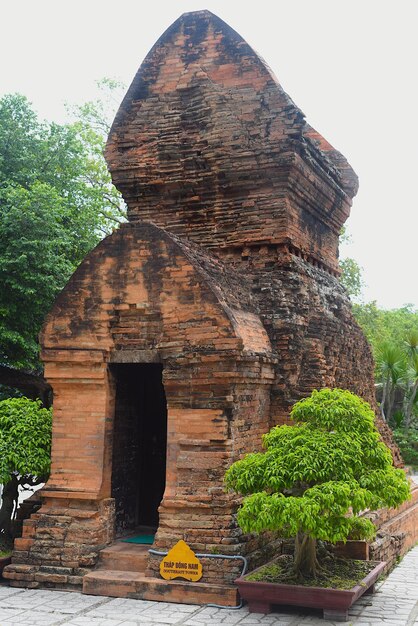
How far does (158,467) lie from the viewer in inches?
374

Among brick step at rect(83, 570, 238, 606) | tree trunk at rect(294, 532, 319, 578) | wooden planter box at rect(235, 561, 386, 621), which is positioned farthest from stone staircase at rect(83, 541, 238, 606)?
tree trunk at rect(294, 532, 319, 578)

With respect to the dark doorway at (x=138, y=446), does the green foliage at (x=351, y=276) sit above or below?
above

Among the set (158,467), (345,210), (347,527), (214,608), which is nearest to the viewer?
(347,527)

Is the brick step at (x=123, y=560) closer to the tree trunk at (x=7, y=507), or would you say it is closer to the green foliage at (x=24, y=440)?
the green foliage at (x=24, y=440)

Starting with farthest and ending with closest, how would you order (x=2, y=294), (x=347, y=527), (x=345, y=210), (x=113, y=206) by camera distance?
(x=113, y=206) → (x=2, y=294) → (x=345, y=210) → (x=347, y=527)

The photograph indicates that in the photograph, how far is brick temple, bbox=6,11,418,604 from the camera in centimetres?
775

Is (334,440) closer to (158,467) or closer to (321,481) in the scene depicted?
(321,481)

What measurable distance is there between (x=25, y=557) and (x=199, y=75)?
647 cm

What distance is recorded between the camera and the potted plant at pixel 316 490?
6484mm

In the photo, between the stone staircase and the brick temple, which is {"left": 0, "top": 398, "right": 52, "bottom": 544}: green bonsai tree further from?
→ the stone staircase

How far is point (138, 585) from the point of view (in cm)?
739

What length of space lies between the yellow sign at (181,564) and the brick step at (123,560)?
0.41 m

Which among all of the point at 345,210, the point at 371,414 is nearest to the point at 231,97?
the point at 345,210

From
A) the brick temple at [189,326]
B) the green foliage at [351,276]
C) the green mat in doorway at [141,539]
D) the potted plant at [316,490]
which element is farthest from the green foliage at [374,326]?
the potted plant at [316,490]
